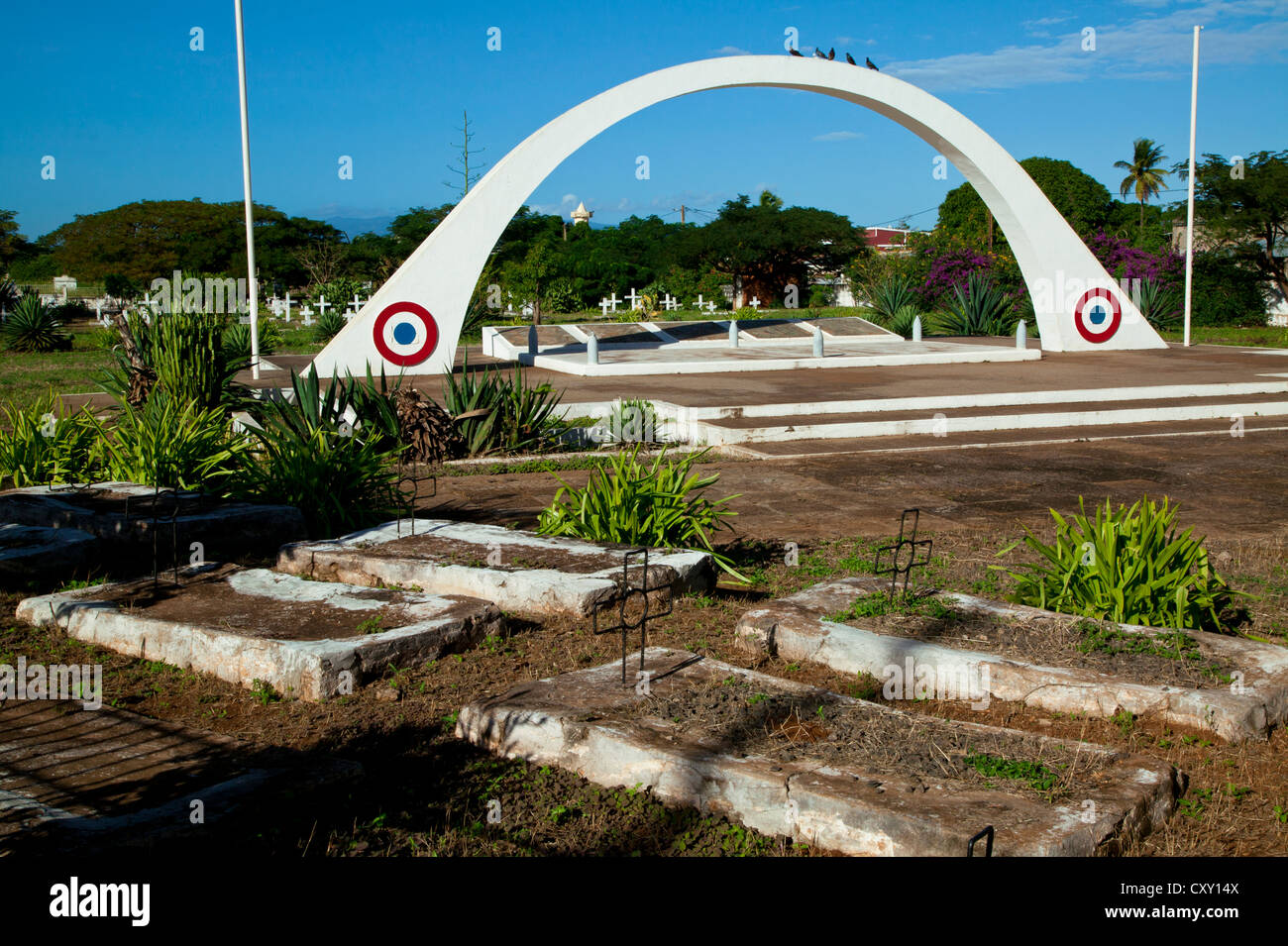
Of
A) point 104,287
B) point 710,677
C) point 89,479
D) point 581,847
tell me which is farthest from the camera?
point 104,287

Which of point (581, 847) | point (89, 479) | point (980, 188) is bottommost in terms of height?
point (581, 847)

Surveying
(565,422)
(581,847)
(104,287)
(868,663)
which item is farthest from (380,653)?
(104,287)

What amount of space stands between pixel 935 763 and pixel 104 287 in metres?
59.9

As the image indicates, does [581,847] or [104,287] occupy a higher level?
[104,287]

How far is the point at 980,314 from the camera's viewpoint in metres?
25.1

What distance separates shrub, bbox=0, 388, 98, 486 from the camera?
7961mm

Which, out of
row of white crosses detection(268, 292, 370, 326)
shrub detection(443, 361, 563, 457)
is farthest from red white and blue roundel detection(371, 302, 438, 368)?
row of white crosses detection(268, 292, 370, 326)

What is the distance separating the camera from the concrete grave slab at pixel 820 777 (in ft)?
9.57

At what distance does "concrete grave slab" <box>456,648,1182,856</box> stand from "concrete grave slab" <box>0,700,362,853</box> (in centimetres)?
66

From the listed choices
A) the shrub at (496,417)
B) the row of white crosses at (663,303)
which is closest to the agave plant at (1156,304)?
the row of white crosses at (663,303)

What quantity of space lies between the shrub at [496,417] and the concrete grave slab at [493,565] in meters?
3.99

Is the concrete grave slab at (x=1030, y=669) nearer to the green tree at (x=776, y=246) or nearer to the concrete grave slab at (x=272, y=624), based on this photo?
the concrete grave slab at (x=272, y=624)

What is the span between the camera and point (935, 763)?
3312 millimetres

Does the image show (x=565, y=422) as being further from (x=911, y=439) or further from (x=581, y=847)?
(x=581, y=847)
